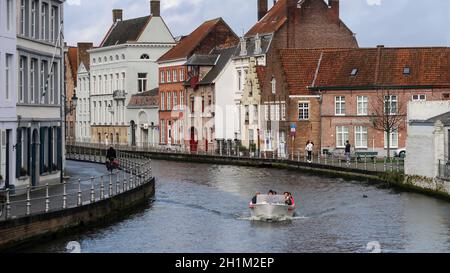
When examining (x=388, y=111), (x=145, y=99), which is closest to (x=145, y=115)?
(x=145, y=99)

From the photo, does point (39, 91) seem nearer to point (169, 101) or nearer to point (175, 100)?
point (175, 100)

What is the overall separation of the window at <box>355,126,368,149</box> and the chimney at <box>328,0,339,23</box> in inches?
646

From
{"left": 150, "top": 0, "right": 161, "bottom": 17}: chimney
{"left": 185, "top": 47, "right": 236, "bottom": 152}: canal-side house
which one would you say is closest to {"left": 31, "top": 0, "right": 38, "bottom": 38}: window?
{"left": 185, "top": 47, "right": 236, "bottom": 152}: canal-side house

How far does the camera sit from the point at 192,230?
44.7 m

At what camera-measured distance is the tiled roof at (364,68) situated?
285ft

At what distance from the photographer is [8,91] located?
47.8m

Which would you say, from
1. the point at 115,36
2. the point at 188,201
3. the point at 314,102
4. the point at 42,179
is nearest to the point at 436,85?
the point at 314,102

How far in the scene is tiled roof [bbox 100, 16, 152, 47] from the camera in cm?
13162

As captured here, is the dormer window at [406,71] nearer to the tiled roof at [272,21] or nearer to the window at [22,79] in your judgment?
the tiled roof at [272,21]

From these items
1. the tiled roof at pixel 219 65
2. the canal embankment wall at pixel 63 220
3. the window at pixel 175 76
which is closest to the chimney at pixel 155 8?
the window at pixel 175 76

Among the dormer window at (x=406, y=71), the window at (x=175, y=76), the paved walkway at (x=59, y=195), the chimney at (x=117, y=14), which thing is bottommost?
the paved walkway at (x=59, y=195)

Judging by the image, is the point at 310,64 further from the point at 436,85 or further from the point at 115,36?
the point at 115,36

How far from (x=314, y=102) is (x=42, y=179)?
40.9 m

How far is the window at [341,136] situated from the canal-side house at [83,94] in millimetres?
58500
